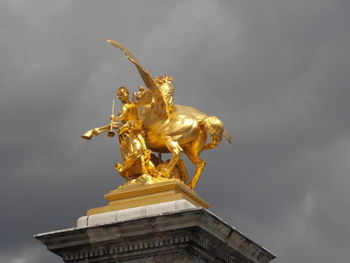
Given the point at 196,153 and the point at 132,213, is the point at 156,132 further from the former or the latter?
the point at 132,213

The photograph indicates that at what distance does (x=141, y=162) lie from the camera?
19.0 m

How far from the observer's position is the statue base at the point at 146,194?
18.1 m

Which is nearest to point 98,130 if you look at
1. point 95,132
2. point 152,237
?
point 95,132

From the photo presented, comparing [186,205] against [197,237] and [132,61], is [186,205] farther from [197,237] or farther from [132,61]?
[132,61]

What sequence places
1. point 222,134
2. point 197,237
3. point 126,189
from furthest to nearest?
point 222,134 < point 126,189 < point 197,237

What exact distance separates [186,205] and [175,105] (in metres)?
3.37

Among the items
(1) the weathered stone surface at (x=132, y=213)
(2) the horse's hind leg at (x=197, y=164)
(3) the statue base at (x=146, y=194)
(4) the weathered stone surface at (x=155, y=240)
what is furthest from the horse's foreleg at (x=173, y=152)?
(4) the weathered stone surface at (x=155, y=240)

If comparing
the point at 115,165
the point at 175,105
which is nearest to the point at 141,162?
the point at 115,165

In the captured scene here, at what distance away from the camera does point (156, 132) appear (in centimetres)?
1942

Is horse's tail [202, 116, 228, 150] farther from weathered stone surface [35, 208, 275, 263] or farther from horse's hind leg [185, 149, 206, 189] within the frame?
weathered stone surface [35, 208, 275, 263]

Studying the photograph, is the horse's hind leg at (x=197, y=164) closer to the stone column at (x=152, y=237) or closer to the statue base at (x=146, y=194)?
the statue base at (x=146, y=194)

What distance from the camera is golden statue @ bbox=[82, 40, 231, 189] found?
19.1 m

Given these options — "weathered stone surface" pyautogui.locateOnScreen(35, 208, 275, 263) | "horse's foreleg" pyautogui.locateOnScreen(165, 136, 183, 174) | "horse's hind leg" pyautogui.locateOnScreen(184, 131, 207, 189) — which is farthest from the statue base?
"horse's hind leg" pyautogui.locateOnScreen(184, 131, 207, 189)

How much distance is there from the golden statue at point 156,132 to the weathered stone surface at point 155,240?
185cm
